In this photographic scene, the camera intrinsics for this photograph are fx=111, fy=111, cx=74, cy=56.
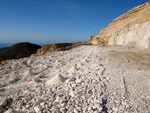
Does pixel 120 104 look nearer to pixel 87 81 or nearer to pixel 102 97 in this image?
pixel 102 97

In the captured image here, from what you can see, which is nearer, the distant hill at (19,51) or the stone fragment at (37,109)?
the stone fragment at (37,109)

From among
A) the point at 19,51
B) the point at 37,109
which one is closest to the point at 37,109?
the point at 37,109

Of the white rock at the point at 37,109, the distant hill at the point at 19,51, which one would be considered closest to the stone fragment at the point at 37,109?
the white rock at the point at 37,109

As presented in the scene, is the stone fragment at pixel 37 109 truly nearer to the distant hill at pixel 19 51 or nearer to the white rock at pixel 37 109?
the white rock at pixel 37 109

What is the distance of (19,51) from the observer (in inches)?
1096

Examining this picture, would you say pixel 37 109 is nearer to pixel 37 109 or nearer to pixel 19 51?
pixel 37 109

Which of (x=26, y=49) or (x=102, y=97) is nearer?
(x=102, y=97)

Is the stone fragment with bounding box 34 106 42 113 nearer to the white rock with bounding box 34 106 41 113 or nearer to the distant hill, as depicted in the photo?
the white rock with bounding box 34 106 41 113

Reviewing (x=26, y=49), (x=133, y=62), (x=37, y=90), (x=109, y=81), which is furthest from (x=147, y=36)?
(x=26, y=49)

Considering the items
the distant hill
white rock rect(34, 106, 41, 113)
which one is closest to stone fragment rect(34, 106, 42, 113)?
white rock rect(34, 106, 41, 113)

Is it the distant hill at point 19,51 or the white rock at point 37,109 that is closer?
the white rock at point 37,109

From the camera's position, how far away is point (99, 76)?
3783 mm

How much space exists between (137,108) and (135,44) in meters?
7.95

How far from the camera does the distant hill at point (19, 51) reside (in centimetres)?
2550
